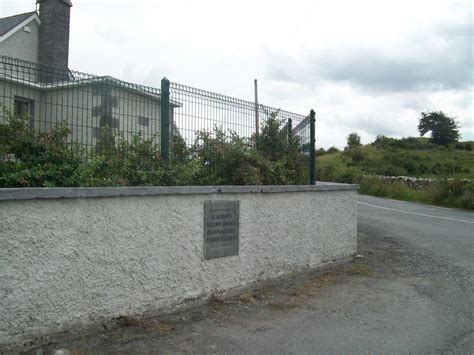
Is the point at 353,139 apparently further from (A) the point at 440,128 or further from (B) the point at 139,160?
(B) the point at 139,160

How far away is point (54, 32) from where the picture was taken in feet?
66.0

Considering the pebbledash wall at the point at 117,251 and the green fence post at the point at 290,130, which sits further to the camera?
the green fence post at the point at 290,130

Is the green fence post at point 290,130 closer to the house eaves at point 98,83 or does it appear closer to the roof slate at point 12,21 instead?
the house eaves at point 98,83

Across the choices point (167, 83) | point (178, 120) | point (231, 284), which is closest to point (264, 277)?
point (231, 284)

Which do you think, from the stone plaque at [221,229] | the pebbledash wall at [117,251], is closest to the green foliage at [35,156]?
the pebbledash wall at [117,251]

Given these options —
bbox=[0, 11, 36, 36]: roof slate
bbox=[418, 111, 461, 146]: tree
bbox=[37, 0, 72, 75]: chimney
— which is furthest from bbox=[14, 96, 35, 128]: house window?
bbox=[418, 111, 461, 146]: tree

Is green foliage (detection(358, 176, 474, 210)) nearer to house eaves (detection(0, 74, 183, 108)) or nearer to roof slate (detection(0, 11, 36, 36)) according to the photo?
house eaves (detection(0, 74, 183, 108))

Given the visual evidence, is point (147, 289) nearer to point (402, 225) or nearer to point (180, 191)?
point (180, 191)

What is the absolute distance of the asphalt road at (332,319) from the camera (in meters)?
4.30

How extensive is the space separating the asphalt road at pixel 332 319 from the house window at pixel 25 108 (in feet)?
7.45

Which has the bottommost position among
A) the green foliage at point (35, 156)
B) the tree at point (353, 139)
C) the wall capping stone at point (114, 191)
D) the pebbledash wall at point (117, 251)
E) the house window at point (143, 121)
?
the pebbledash wall at point (117, 251)

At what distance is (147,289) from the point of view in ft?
16.5

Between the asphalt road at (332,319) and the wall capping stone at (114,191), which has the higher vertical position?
the wall capping stone at (114,191)

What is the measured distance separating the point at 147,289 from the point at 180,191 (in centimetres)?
115
